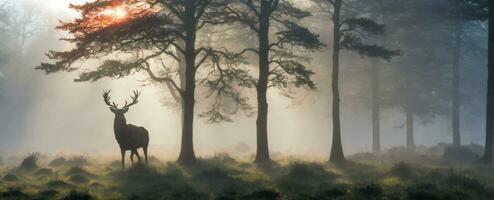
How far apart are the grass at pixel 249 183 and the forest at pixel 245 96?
0.08 m

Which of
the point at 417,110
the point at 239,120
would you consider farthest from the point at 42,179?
the point at 239,120

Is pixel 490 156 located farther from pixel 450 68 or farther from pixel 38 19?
pixel 38 19

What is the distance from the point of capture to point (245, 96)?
48.8 metres

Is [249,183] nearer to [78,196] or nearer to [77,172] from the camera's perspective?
[78,196]

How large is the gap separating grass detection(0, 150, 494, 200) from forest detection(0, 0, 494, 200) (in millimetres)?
75

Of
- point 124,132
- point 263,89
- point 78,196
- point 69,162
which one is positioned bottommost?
point 69,162

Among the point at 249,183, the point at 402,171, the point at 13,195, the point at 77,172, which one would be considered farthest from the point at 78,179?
the point at 402,171

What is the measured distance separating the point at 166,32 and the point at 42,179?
287 inches

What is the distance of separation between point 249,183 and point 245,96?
32.7 metres

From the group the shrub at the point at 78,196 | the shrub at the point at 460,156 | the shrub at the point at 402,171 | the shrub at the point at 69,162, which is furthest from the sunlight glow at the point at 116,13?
the shrub at the point at 460,156

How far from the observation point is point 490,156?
78.6ft

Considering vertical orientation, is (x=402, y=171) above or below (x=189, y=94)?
below

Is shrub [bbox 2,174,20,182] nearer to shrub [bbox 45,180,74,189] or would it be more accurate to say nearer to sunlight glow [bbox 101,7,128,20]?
shrub [bbox 45,180,74,189]

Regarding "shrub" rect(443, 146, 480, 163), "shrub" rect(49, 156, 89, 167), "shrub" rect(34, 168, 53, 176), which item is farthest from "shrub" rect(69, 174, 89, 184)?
"shrub" rect(443, 146, 480, 163)
